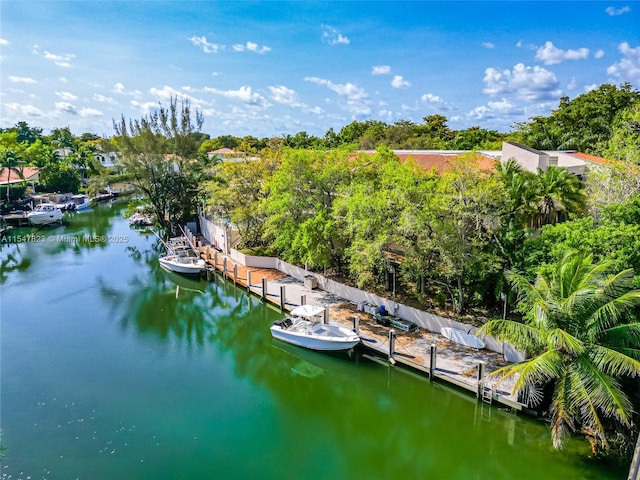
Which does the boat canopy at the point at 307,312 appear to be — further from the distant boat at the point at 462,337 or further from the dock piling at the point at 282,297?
the distant boat at the point at 462,337

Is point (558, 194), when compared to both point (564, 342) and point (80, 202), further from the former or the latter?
point (80, 202)

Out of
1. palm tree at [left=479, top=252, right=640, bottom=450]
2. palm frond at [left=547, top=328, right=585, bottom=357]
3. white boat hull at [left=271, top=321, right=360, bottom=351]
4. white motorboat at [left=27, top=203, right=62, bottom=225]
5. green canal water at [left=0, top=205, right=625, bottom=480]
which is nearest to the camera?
palm tree at [left=479, top=252, right=640, bottom=450]

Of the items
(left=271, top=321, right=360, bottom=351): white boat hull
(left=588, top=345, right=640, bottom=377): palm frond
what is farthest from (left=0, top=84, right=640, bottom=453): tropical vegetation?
(left=271, top=321, right=360, bottom=351): white boat hull

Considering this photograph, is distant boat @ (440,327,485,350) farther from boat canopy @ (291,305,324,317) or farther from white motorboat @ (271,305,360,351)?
boat canopy @ (291,305,324,317)

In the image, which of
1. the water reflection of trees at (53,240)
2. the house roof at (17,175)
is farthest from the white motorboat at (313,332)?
the house roof at (17,175)

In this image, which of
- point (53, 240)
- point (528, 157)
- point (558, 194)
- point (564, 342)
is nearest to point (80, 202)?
point (53, 240)

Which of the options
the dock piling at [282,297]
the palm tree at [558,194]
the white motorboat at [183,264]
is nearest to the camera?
the palm tree at [558,194]
